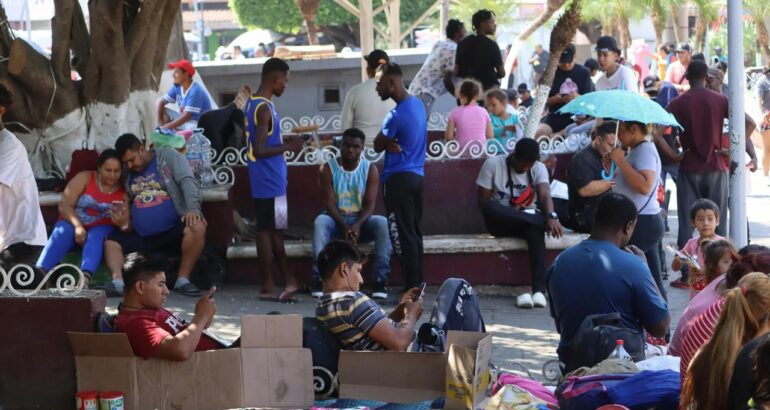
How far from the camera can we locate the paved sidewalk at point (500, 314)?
8625mm

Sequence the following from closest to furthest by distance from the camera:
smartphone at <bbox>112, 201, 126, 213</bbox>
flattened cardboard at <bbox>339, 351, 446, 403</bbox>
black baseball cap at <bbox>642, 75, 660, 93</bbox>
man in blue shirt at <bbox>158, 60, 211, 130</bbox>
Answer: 1. flattened cardboard at <bbox>339, 351, 446, 403</bbox>
2. smartphone at <bbox>112, 201, 126, 213</bbox>
3. man in blue shirt at <bbox>158, 60, 211, 130</bbox>
4. black baseball cap at <bbox>642, 75, 660, 93</bbox>

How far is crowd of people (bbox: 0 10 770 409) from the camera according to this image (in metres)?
6.46

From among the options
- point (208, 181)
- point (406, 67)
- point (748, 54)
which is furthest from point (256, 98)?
point (748, 54)

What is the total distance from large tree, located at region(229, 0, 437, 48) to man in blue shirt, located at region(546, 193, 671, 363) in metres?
44.6

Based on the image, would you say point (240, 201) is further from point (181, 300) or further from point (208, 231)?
point (181, 300)

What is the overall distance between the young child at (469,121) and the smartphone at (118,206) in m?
3.19

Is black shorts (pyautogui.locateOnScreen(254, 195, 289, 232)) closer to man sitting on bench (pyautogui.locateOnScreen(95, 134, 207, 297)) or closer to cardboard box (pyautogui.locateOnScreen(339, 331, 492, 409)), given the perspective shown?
man sitting on bench (pyautogui.locateOnScreen(95, 134, 207, 297))

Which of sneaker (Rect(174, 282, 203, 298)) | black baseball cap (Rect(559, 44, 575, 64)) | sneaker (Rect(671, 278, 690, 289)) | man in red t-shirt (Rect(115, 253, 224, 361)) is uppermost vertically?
black baseball cap (Rect(559, 44, 575, 64))

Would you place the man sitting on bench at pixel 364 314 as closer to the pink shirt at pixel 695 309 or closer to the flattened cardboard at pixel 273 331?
the flattened cardboard at pixel 273 331

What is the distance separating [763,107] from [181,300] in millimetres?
11770

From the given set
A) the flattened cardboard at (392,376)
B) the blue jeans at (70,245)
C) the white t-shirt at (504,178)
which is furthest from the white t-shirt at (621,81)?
the flattened cardboard at (392,376)

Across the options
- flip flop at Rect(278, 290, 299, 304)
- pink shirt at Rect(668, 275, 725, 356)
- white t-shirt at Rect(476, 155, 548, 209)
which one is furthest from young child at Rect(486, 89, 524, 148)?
pink shirt at Rect(668, 275, 725, 356)

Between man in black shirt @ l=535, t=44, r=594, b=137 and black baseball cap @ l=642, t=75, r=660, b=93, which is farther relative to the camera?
black baseball cap @ l=642, t=75, r=660, b=93

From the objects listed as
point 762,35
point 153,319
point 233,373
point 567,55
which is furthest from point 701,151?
point 762,35
